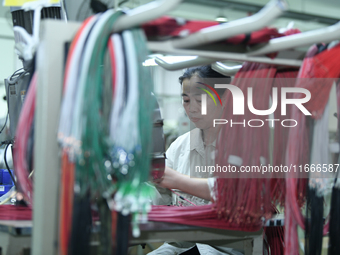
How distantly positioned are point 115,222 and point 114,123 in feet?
0.73

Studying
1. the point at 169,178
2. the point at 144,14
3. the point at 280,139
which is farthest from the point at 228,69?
the point at 144,14

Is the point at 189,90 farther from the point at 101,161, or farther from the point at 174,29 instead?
the point at 101,161

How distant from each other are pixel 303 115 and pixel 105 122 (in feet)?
1.68

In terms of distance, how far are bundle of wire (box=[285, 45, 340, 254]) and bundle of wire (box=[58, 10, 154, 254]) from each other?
1.28ft

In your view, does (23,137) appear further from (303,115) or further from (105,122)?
(303,115)

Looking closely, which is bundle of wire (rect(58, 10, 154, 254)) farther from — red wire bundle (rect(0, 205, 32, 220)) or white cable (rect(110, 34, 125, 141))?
red wire bundle (rect(0, 205, 32, 220))

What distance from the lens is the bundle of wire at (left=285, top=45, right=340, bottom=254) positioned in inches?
34.5

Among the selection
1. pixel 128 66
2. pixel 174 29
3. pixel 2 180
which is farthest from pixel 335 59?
pixel 2 180

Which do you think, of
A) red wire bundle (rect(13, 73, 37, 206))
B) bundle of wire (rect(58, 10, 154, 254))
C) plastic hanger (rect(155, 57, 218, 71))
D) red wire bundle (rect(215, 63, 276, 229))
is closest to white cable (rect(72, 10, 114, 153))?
bundle of wire (rect(58, 10, 154, 254))

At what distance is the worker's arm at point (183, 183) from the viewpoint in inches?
44.4

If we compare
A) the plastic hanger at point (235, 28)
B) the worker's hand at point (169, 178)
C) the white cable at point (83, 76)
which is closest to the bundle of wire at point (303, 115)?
the plastic hanger at point (235, 28)

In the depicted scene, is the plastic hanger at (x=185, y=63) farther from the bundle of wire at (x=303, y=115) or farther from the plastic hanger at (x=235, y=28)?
the bundle of wire at (x=303, y=115)

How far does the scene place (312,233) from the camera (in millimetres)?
895

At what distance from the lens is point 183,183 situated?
1.17 meters
